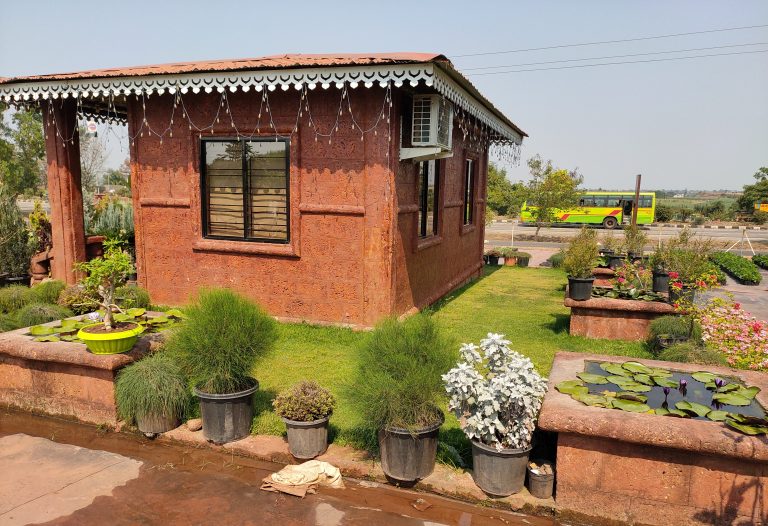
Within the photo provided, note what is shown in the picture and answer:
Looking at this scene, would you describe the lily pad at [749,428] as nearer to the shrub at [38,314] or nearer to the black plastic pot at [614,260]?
the shrub at [38,314]

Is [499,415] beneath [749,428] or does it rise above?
beneath

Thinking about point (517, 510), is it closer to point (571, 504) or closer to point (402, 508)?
point (571, 504)

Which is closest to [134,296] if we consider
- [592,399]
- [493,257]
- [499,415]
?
[499,415]

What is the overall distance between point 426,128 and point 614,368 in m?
4.68

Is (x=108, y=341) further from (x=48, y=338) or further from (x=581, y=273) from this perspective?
(x=581, y=273)

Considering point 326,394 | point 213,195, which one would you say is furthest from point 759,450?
point 213,195

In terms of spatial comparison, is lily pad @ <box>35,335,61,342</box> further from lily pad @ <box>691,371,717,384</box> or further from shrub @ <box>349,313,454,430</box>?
lily pad @ <box>691,371,717,384</box>

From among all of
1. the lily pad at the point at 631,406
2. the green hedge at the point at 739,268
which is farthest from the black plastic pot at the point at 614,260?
the lily pad at the point at 631,406

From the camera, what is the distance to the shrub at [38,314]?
7.50m

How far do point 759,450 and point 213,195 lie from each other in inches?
321

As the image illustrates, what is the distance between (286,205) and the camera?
861 centimetres

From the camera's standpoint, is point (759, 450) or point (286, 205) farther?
point (286, 205)

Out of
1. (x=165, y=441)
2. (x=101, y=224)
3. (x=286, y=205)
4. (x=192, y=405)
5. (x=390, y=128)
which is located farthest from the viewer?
(x=101, y=224)

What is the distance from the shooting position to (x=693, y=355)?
5.96 m
